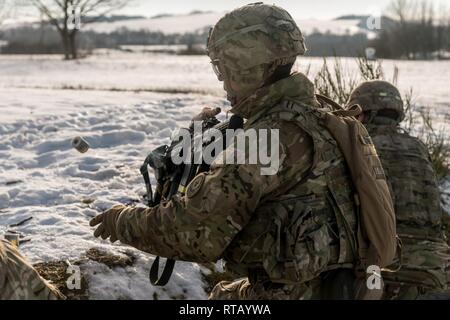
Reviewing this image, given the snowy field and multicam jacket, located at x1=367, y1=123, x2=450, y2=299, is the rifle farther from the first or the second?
multicam jacket, located at x1=367, y1=123, x2=450, y2=299

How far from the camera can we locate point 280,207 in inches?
96.2

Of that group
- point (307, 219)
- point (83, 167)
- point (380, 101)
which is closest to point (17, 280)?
point (307, 219)

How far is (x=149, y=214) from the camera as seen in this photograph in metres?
2.60

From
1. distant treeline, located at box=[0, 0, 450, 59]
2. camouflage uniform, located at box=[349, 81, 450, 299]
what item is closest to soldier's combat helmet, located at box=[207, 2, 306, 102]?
camouflage uniform, located at box=[349, 81, 450, 299]

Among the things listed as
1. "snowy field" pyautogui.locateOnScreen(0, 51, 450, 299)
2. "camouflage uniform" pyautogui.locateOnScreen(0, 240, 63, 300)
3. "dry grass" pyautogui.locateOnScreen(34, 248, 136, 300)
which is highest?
"camouflage uniform" pyautogui.locateOnScreen(0, 240, 63, 300)

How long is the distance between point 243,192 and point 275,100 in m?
0.42

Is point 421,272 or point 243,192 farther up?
point 243,192

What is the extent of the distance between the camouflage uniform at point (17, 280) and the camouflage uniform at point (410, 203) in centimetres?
236

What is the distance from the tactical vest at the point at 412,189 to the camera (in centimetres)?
420

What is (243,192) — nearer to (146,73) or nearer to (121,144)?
(121,144)

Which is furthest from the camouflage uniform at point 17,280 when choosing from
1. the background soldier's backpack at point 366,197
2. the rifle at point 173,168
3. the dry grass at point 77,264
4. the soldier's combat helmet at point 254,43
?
the dry grass at point 77,264

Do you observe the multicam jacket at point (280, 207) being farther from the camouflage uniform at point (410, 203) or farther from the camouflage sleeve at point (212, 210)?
the camouflage uniform at point (410, 203)

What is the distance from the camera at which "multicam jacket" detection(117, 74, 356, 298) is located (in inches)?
94.7

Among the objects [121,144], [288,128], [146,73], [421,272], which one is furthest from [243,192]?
[146,73]
